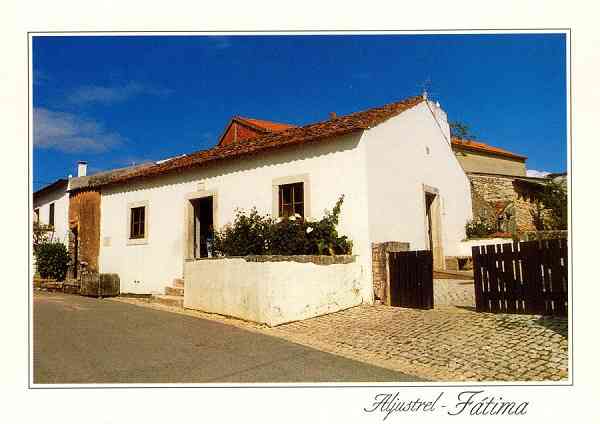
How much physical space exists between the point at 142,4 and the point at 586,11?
482cm

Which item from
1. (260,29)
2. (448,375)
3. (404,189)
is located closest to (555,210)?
(404,189)

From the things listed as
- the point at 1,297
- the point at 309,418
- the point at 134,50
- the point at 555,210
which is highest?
the point at 134,50

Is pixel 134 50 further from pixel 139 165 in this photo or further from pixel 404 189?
pixel 139 165

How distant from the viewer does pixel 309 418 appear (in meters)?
4.09

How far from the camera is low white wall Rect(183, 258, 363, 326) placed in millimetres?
7076

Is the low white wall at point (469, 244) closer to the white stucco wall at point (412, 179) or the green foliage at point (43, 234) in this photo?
the white stucco wall at point (412, 179)

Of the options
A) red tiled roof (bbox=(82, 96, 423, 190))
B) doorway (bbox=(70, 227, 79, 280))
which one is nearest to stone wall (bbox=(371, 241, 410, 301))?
red tiled roof (bbox=(82, 96, 423, 190))

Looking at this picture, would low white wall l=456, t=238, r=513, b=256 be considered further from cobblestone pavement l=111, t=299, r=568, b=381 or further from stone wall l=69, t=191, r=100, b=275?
stone wall l=69, t=191, r=100, b=275

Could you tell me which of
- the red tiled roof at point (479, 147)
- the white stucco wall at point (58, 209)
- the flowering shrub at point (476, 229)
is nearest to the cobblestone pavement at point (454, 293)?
the flowering shrub at point (476, 229)

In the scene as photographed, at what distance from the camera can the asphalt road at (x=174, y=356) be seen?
450 centimetres

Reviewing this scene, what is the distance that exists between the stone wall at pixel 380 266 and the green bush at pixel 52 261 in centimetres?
1192

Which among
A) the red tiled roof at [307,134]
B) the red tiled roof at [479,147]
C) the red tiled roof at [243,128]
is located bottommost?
the red tiled roof at [307,134]

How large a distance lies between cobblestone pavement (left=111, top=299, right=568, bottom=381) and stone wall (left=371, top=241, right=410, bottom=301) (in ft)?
2.20

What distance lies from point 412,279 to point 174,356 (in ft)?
14.7
